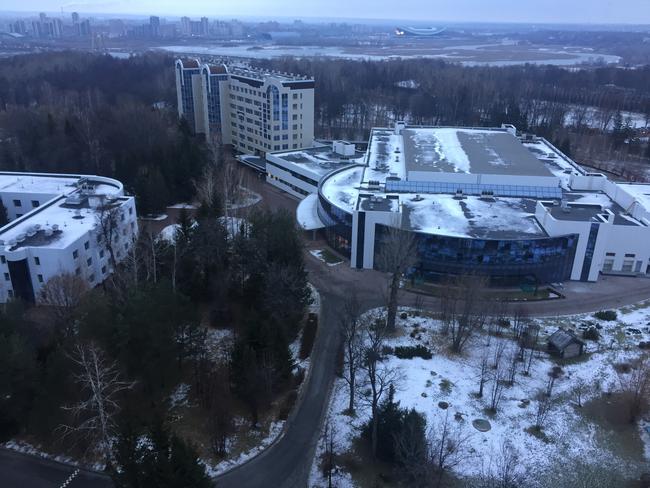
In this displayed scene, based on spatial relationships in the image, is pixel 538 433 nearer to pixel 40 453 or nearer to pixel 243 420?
pixel 243 420

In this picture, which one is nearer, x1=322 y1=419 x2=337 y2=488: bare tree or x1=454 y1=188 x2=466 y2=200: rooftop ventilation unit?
x1=322 y1=419 x2=337 y2=488: bare tree

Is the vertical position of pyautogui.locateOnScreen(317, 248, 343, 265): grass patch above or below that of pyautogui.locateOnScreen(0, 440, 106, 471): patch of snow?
above

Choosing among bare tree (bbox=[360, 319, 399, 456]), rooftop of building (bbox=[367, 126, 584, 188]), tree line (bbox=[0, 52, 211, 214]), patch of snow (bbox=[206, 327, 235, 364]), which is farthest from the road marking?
rooftop of building (bbox=[367, 126, 584, 188])

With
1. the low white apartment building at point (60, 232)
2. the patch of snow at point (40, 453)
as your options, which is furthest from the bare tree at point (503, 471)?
the low white apartment building at point (60, 232)

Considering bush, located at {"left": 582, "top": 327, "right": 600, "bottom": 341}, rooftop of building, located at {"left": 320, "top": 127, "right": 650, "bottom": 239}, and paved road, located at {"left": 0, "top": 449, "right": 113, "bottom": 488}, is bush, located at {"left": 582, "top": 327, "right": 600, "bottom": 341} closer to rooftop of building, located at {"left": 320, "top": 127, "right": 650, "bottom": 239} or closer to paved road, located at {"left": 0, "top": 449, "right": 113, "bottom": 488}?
rooftop of building, located at {"left": 320, "top": 127, "right": 650, "bottom": 239}

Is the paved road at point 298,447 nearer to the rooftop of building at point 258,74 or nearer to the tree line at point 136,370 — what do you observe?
the tree line at point 136,370

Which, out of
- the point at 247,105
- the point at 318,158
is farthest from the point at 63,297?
the point at 247,105

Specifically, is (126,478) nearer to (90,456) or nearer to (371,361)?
(90,456)
